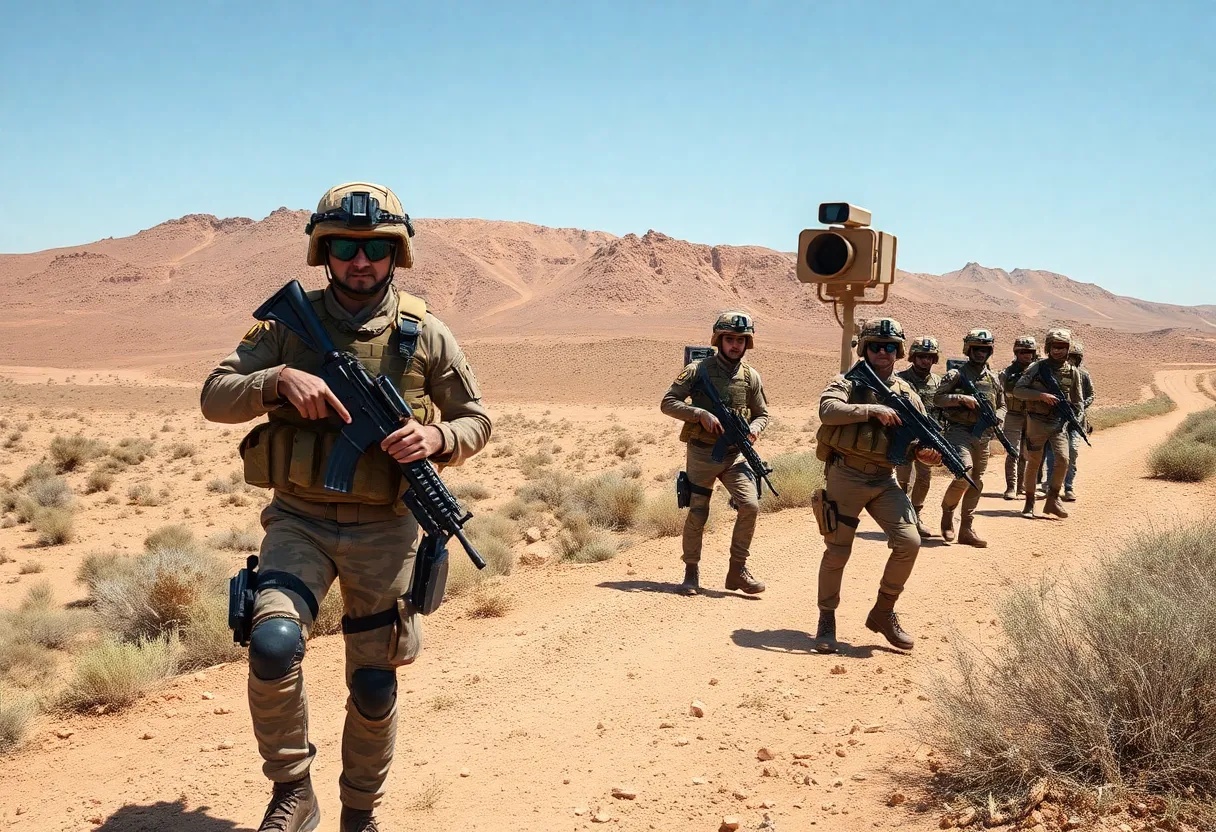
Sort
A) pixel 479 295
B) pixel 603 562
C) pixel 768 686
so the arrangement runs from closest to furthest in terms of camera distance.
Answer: pixel 768 686 < pixel 603 562 < pixel 479 295

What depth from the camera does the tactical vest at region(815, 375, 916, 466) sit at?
5816 millimetres

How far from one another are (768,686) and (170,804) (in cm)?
304

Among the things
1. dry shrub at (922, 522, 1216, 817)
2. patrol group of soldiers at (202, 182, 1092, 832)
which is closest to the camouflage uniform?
dry shrub at (922, 522, 1216, 817)

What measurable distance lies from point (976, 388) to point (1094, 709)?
7.54 m

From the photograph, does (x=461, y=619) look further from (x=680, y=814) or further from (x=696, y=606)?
(x=680, y=814)

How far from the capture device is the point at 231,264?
4003 inches

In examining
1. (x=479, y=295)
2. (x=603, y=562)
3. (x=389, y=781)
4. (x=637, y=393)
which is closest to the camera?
(x=389, y=781)

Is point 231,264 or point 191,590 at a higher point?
point 231,264

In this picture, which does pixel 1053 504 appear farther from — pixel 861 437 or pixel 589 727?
pixel 589 727

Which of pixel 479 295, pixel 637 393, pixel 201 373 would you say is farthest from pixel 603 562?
pixel 479 295

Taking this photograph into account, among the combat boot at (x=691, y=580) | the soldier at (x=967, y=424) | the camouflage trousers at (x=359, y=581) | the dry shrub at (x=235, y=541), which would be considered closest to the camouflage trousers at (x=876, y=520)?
the combat boot at (x=691, y=580)

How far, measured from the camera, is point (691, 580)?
24.7 feet

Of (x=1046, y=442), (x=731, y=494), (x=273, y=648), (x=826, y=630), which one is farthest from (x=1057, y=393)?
(x=273, y=648)

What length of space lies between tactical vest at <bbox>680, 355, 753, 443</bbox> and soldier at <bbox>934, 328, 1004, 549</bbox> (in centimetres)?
322
